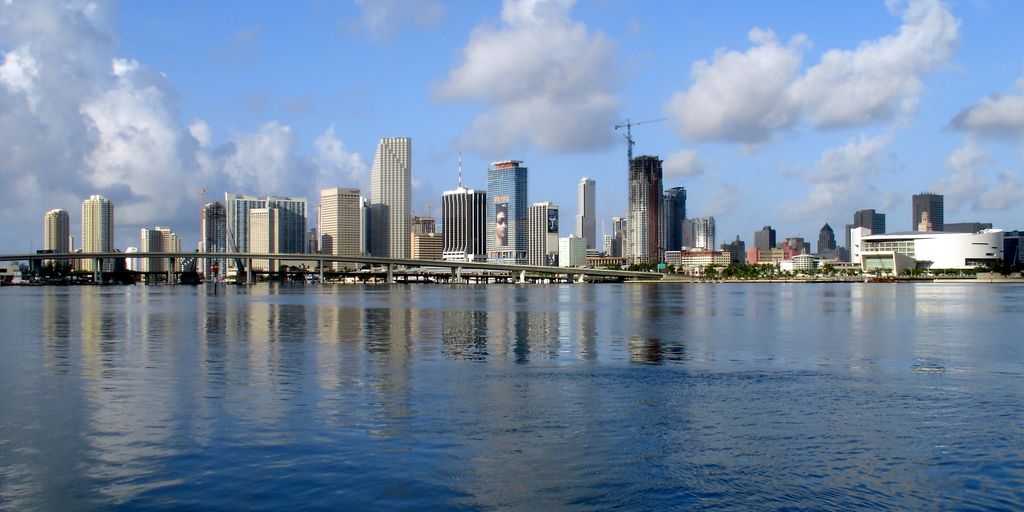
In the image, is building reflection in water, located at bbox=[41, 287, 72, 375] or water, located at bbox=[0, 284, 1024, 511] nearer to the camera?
water, located at bbox=[0, 284, 1024, 511]

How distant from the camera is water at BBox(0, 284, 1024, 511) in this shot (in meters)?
15.4

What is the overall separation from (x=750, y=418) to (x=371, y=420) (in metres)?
9.57

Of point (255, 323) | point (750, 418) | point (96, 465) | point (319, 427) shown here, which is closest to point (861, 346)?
point (750, 418)

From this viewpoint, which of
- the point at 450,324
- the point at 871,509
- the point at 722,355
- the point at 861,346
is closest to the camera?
the point at 871,509

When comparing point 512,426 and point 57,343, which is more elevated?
point 57,343

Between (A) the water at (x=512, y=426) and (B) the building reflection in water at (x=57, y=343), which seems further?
(B) the building reflection in water at (x=57, y=343)

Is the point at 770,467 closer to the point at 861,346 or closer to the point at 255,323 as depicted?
the point at 861,346

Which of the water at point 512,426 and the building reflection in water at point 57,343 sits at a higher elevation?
the building reflection in water at point 57,343

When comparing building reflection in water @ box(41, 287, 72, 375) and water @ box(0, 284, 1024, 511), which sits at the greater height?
building reflection in water @ box(41, 287, 72, 375)

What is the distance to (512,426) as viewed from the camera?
20.7m

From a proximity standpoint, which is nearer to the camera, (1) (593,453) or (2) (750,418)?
(1) (593,453)

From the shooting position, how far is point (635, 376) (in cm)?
2952

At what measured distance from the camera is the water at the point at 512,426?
607 inches

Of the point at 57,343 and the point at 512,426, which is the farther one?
the point at 57,343
